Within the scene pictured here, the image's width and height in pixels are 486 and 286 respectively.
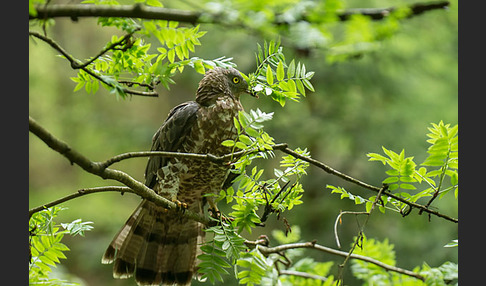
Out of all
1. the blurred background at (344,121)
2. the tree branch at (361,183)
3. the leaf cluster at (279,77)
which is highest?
the leaf cluster at (279,77)

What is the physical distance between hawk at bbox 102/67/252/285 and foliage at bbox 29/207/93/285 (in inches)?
23.9

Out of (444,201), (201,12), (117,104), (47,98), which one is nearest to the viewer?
(201,12)

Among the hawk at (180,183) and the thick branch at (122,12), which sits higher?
the thick branch at (122,12)

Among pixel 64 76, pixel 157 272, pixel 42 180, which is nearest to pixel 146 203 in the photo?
pixel 157 272

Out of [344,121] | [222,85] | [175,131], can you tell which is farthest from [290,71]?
[344,121]

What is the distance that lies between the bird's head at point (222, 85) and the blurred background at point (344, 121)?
2244 mm

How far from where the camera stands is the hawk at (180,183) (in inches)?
104

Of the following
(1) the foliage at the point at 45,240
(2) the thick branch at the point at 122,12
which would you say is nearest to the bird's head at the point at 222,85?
(1) the foliage at the point at 45,240

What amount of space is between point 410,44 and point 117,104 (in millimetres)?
5268

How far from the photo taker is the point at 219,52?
5.36m

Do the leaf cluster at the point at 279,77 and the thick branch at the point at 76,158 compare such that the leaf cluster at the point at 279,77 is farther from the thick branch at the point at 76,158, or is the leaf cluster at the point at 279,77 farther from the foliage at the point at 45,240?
the foliage at the point at 45,240

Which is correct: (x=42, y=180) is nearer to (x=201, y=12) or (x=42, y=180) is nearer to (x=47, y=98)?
(x=47, y=98)

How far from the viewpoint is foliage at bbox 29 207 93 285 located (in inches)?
74.4

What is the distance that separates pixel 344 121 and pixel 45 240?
460 centimetres
